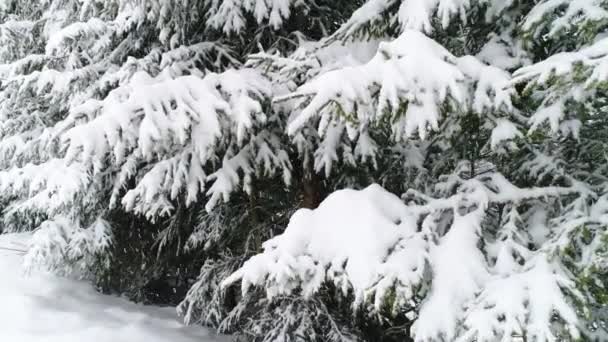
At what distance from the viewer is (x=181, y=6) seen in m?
4.02

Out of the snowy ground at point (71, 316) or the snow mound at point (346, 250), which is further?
the snowy ground at point (71, 316)

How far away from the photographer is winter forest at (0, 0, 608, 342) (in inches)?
94.1

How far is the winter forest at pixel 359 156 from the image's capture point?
239 cm

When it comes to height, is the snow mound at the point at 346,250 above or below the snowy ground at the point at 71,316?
above

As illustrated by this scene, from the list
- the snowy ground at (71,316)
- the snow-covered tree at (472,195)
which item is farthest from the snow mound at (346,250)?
the snowy ground at (71,316)

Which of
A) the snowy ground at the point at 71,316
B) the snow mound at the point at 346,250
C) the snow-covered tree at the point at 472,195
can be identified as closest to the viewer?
the snow-covered tree at the point at 472,195

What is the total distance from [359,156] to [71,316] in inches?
107

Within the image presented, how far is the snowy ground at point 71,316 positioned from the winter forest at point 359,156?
27cm

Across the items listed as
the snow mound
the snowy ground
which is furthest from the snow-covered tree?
the snowy ground

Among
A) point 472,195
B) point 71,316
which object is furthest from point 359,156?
point 71,316

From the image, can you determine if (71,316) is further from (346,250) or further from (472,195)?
(472,195)

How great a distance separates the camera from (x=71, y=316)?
4.28 meters

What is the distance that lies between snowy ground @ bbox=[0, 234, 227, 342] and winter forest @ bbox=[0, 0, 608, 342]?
272 millimetres

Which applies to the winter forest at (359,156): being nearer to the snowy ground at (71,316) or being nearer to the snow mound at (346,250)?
the snow mound at (346,250)
